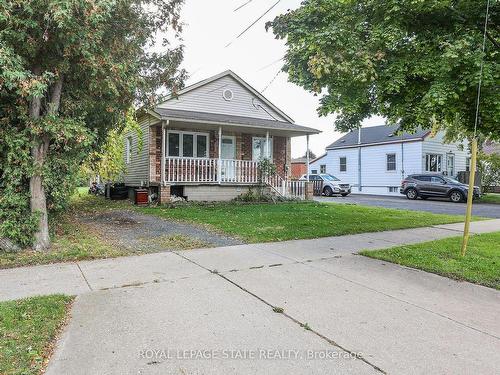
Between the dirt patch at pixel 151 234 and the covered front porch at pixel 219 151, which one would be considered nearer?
the dirt patch at pixel 151 234

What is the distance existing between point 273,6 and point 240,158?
1027cm

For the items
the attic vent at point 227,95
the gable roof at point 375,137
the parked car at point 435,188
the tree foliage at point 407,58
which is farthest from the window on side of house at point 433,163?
the tree foliage at point 407,58

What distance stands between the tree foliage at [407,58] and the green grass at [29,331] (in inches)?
190

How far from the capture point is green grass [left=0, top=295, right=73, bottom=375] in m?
2.74

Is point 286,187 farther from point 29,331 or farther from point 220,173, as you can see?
point 29,331

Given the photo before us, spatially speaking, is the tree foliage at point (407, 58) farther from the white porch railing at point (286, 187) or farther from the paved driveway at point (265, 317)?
the white porch railing at point (286, 187)

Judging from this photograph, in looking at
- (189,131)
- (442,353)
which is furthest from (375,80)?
(189,131)

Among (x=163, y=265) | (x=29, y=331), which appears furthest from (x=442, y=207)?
(x=29, y=331)

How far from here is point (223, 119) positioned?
1591cm

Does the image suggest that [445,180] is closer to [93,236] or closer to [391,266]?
[391,266]

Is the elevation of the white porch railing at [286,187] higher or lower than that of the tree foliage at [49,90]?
lower

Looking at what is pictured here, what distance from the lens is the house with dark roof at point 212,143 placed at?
15.2 m

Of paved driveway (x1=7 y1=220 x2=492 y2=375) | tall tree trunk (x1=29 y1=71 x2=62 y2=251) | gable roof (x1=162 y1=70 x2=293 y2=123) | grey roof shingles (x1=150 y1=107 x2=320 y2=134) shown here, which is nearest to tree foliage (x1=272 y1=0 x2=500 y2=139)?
paved driveway (x1=7 y1=220 x2=492 y2=375)

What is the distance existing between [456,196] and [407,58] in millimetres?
17187
